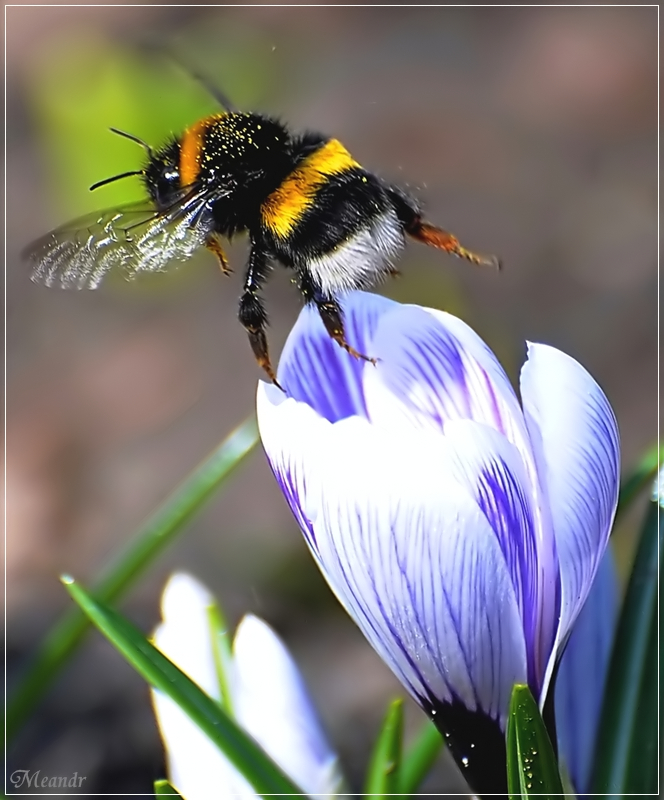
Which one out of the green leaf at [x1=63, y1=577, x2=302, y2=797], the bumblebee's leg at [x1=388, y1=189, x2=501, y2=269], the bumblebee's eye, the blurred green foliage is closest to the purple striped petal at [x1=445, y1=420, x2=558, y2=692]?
the green leaf at [x1=63, y1=577, x2=302, y2=797]

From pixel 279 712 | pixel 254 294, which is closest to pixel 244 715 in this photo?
pixel 279 712

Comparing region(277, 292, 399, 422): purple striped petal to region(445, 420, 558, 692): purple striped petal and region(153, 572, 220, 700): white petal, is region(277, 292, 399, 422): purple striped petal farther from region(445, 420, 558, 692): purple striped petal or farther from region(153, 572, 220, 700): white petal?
region(153, 572, 220, 700): white petal

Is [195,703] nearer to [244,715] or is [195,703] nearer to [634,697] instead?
[244,715]

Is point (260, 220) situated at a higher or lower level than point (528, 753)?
higher

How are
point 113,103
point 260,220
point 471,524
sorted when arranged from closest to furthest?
point 471,524 < point 260,220 < point 113,103

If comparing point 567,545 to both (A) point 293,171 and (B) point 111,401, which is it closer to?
(A) point 293,171

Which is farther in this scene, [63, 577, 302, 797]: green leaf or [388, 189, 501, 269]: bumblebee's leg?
[388, 189, 501, 269]: bumblebee's leg

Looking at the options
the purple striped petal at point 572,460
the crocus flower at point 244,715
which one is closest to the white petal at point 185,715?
the crocus flower at point 244,715
